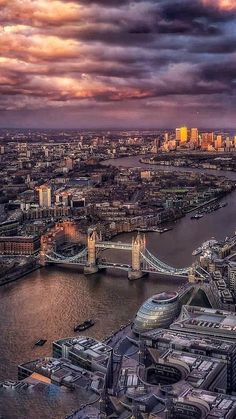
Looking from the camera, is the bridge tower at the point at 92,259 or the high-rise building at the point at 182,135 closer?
the bridge tower at the point at 92,259

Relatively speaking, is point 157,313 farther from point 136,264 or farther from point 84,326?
point 136,264

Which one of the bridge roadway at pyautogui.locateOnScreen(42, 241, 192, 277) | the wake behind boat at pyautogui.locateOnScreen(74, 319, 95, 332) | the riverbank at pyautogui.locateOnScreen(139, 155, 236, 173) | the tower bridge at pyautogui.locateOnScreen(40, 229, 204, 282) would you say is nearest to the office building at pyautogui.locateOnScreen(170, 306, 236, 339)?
the wake behind boat at pyautogui.locateOnScreen(74, 319, 95, 332)

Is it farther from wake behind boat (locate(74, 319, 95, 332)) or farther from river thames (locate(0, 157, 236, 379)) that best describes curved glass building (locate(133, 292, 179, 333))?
wake behind boat (locate(74, 319, 95, 332))

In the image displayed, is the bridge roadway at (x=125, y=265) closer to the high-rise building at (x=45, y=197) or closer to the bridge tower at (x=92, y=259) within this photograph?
the bridge tower at (x=92, y=259)

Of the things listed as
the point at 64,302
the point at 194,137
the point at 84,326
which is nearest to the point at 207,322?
the point at 84,326

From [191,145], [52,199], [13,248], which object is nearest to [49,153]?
[191,145]

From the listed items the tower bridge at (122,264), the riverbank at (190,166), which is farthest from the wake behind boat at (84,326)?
the riverbank at (190,166)
